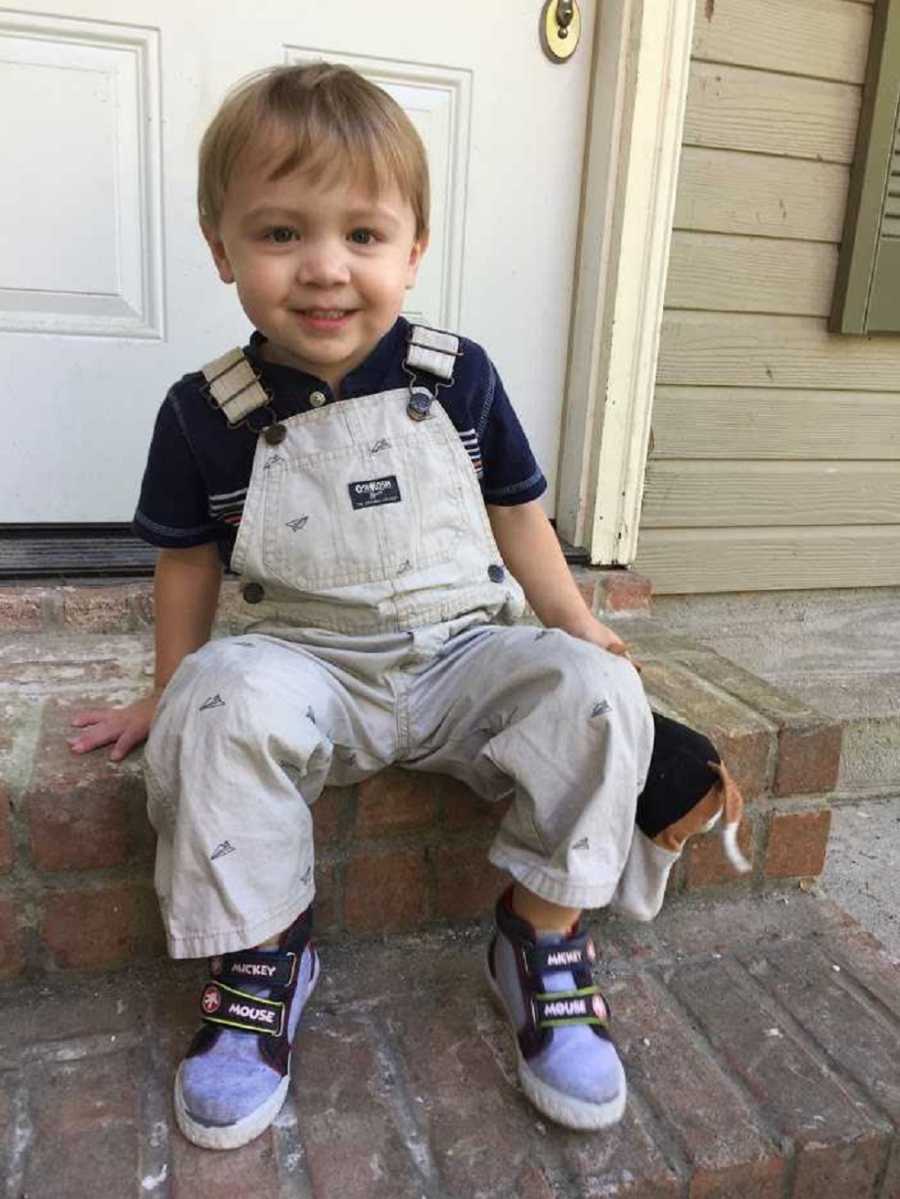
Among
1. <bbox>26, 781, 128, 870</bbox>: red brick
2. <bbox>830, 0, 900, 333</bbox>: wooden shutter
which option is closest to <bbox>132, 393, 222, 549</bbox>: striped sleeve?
<bbox>26, 781, 128, 870</bbox>: red brick

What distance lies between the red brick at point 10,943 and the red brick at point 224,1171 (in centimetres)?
35

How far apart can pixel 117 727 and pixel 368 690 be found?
14.3 inches

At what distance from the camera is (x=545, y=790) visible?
44.4 inches

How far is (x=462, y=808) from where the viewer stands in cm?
136

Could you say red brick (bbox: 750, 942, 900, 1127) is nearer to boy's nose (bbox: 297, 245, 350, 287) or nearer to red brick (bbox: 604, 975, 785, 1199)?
red brick (bbox: 604, 975, 785, 1199)

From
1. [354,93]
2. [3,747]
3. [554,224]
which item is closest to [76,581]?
[3,747]

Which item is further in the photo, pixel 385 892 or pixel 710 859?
pixel 710 859

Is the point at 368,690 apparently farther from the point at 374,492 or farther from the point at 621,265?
the point at 621,265

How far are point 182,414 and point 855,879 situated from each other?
1339 millimetres

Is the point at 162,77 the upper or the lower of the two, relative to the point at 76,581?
upper

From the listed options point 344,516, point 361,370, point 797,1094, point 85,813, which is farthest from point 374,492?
point 797,1094

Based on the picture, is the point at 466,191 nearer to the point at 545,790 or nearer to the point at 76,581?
the point at 76,581

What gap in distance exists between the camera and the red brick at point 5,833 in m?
1.19

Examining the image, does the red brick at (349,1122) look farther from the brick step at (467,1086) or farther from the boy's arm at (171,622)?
the boy's arm at (171,622)
